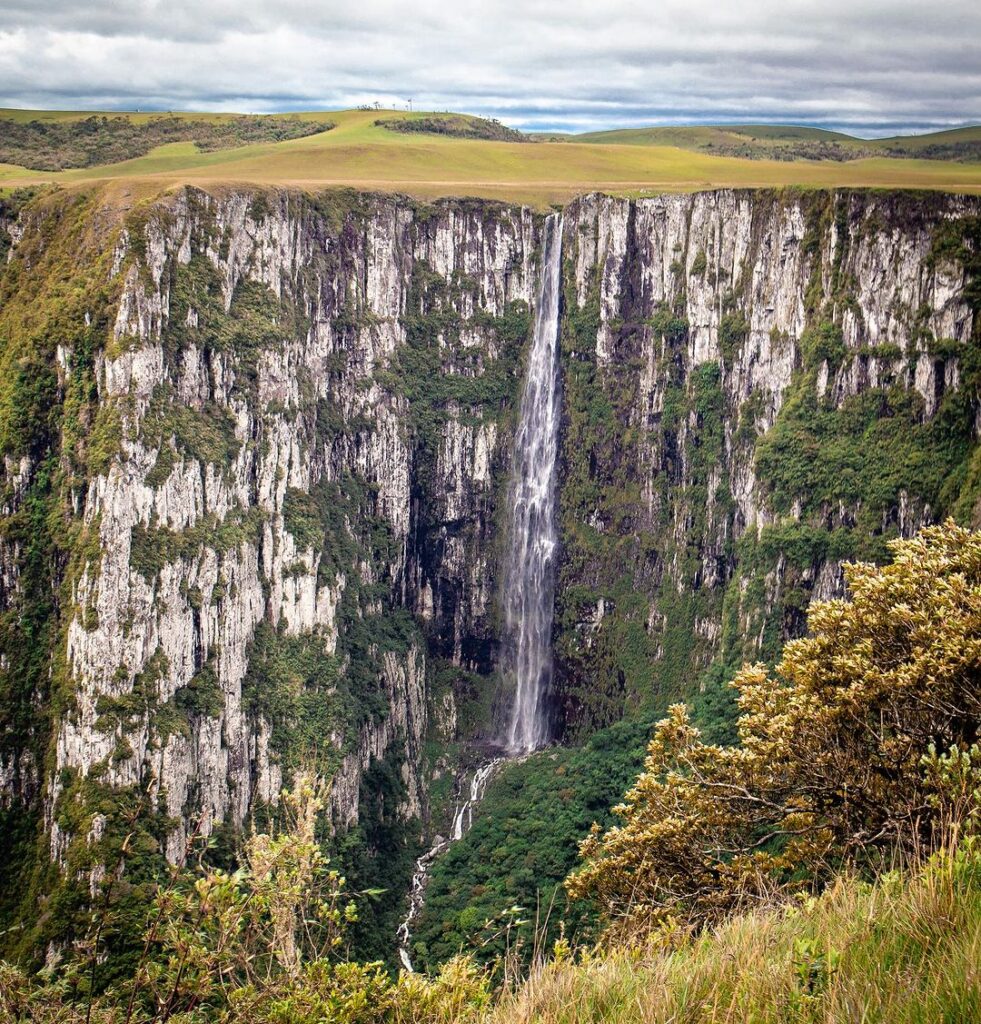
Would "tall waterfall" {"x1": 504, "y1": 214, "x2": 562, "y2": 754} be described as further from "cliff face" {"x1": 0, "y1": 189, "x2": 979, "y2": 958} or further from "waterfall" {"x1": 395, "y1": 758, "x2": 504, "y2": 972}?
"waterfall" {"x1": 395, "y1": 758, "x2": 504, "y2": 972}

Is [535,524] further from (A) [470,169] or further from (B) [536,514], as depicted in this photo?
(A) [470,169]

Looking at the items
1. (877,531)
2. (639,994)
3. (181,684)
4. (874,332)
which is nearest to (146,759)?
(181,684)

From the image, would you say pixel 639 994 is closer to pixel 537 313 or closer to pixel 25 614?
pixel 25 614

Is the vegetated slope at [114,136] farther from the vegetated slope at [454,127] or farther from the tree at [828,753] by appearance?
the tree at [828,753]

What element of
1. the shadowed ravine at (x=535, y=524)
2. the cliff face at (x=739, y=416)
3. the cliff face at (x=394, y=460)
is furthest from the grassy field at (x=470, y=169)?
the shadowed ravine at (x=535, y=524)

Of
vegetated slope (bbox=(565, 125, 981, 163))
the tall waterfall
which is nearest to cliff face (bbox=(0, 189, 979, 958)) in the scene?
the tall waterfall

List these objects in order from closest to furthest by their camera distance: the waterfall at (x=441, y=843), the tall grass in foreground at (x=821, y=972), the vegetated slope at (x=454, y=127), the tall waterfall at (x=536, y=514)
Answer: the tall grass in foreground at (x=821, y=972), the waterfall at (x=441, y=843), the tall waterfall at (x=536, y=514), the vegetated slope at (x=454, y=127)
